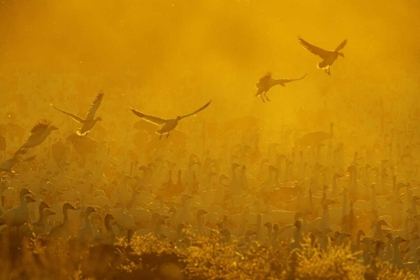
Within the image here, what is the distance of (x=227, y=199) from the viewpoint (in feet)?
40.1

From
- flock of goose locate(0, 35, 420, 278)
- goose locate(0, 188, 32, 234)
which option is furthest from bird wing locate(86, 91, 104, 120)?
goose locate(0, 188, 32, 234)

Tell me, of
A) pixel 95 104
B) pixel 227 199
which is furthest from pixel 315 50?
pixel 95 104

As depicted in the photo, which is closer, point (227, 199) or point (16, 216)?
point (16, 216)

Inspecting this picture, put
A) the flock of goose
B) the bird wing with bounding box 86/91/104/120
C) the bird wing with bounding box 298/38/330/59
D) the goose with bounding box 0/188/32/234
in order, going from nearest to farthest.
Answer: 1. the flock of goose
2. the goose with bounding box 0/188/32/234
3. the bird wing with bounding box 86/91/104/120
4. the bird wing with bounding box 298/38/330/59

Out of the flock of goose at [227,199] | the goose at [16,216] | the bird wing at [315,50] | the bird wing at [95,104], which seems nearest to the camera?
the flock of goose at [227,199]

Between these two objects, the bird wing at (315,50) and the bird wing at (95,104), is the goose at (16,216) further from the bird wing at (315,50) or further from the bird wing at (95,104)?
the bird wing at (315,50)

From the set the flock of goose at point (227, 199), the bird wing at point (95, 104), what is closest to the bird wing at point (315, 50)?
the flock of goose at point (227, 199)

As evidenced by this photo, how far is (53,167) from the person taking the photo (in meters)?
14.0

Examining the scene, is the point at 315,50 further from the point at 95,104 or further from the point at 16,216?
the point at 16,216

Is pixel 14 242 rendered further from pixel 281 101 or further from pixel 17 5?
pixel 17 5

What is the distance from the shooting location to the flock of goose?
1016 centimetres

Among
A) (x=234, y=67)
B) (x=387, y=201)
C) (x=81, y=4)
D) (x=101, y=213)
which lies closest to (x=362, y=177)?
(x=387, y=201)

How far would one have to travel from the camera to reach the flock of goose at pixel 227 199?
10.2 m

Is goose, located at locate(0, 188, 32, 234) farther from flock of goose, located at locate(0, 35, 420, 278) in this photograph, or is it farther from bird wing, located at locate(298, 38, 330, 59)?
bird wing, located at locate(298, 38, 330, 59)
